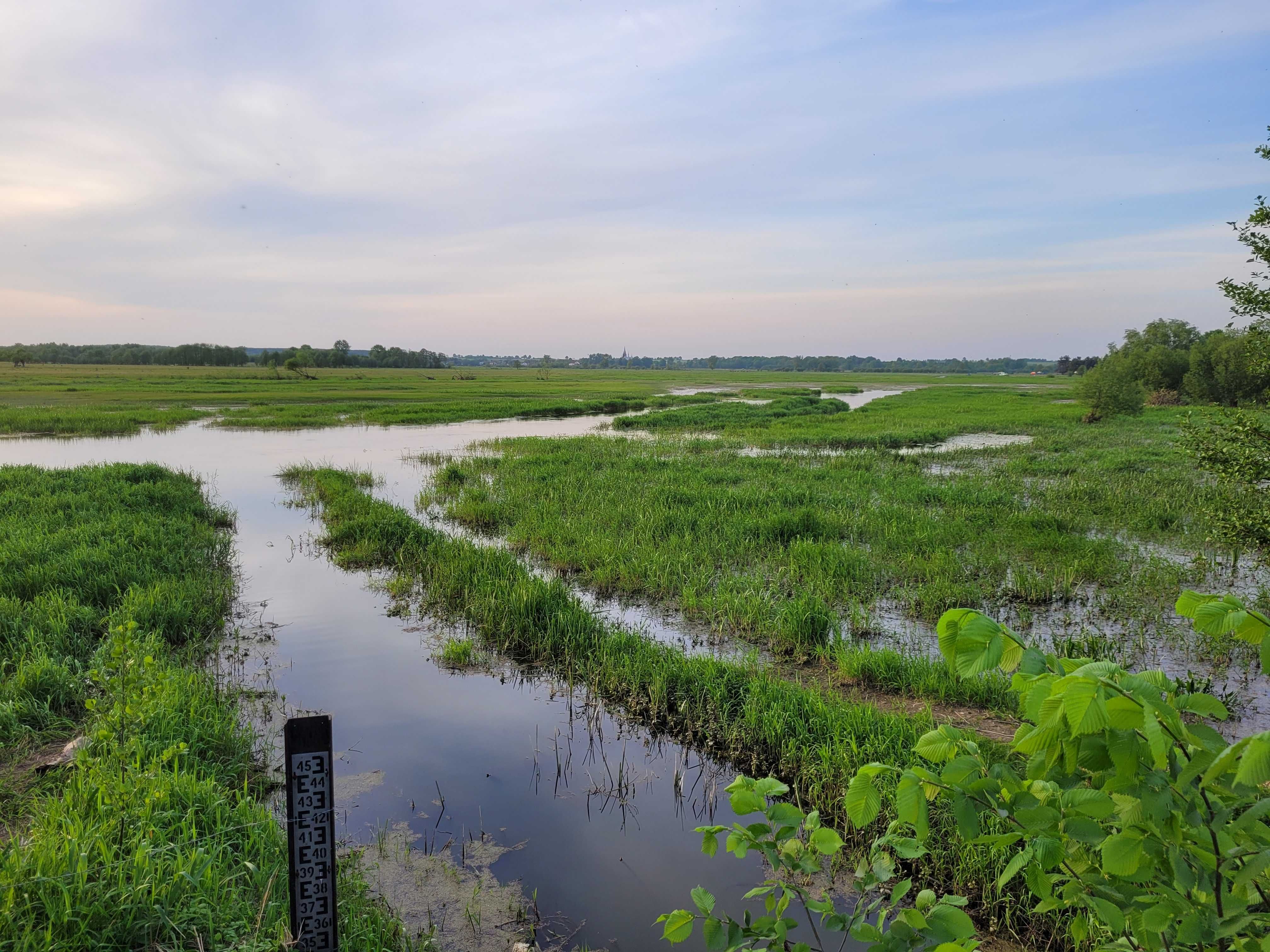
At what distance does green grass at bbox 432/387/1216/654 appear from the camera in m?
8.97

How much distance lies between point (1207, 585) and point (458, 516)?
12459 millimetres

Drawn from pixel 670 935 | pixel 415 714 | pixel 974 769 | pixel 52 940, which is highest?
pixel 974 769

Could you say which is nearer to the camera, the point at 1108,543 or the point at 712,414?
the point at 1108,543

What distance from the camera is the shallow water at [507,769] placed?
445 cm

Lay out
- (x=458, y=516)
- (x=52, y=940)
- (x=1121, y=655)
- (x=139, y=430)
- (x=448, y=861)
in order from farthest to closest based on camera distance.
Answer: (x=139, y=430) < (x=458, y=516) < (x=1121, y=655) < (x=448, y=861) < (x=52, y=940)

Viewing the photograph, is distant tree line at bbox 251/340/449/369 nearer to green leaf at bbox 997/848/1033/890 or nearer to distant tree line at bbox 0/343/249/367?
distant tree line at bbox 0/343/249/367

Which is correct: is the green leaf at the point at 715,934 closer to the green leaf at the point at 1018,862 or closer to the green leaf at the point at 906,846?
the green leaf at the point at 906,846

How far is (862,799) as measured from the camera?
1.75 metres

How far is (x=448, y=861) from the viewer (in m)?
4.53

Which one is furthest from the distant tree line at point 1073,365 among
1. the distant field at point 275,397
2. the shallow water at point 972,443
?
the shallow water at point 972,443

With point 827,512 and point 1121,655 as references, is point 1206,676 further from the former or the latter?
point 827,512

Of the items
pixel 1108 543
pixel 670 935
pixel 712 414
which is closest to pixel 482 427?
pixel 712 414

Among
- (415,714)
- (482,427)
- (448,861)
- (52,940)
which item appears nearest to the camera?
(52,940)

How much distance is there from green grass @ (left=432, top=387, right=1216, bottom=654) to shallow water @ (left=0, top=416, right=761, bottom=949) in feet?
8.52
